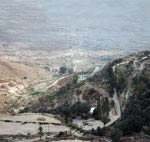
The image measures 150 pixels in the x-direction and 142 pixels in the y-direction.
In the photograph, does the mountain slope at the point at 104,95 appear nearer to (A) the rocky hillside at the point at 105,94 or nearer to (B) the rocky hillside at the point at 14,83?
(A) the rocky hillside at the point at 105,94

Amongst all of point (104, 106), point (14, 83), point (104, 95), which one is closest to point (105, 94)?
point (104, 95)

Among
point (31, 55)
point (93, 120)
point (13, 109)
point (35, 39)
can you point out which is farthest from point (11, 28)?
point (93, 120)

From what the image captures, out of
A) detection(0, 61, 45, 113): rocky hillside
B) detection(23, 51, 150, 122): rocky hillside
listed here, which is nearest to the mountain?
detection(23, 51, 150, 122): rocky hillside

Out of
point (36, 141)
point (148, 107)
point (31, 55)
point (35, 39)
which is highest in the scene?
point (35, 39)

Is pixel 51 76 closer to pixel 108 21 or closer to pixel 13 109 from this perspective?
pixel 13 109

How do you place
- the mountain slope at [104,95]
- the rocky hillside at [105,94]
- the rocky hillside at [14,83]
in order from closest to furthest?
the mountain slope at [104,95], the rocky hillside at [105,94], the rocky hillside at [14,83]

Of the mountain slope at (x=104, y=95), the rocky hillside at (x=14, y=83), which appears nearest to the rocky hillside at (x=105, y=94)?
the mountain slope at (x=104, y=95)

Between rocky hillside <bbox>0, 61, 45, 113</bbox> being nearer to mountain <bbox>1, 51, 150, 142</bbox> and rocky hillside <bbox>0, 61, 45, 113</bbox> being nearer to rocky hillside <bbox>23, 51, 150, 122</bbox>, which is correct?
mountain <bbox>1, 51, 150, 142</bbox>

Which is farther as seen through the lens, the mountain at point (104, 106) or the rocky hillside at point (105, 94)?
the rocky hillside at point (105, 94)
